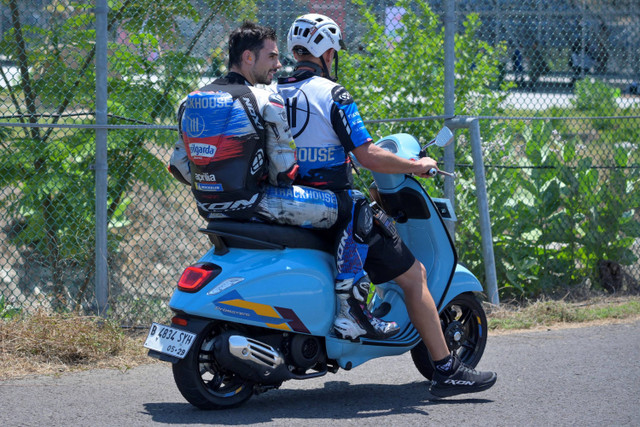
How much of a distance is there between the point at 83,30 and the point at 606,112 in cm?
471

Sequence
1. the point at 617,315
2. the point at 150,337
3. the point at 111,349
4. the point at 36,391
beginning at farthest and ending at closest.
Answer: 1. the point at 617,315
2. the point at 111,349
3. the point at 36,391
4. the point at 150,337

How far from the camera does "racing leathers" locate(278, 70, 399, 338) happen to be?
4.18 meters

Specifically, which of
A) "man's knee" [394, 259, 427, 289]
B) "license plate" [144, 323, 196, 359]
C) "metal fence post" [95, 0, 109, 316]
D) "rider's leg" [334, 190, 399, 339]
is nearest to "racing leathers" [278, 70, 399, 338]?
"rider's leg" [334, 190, 399, 339]

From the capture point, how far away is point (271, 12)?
6281 mm

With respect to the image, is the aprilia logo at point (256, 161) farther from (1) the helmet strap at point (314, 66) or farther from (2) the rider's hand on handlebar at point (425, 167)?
(2) the rider's hand on handlebar at point (425, 167)

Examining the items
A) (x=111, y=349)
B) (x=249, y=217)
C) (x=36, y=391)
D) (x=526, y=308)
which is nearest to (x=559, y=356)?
(x=526, y=308)

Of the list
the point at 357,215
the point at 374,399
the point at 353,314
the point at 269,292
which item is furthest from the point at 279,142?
the point at 374,399

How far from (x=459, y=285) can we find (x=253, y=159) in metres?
1.45

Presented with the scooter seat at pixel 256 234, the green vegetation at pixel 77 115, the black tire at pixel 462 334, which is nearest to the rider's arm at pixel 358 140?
the scooter seat at pixel 256 234

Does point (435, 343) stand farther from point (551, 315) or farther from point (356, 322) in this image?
point (551, 315)

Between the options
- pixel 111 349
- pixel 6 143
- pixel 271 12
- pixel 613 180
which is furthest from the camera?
pixel 613 180

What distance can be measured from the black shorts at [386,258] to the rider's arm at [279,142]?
588mm

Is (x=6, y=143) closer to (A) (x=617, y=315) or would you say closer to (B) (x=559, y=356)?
(B) (x=559, y=356)

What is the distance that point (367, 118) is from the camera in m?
6.88
